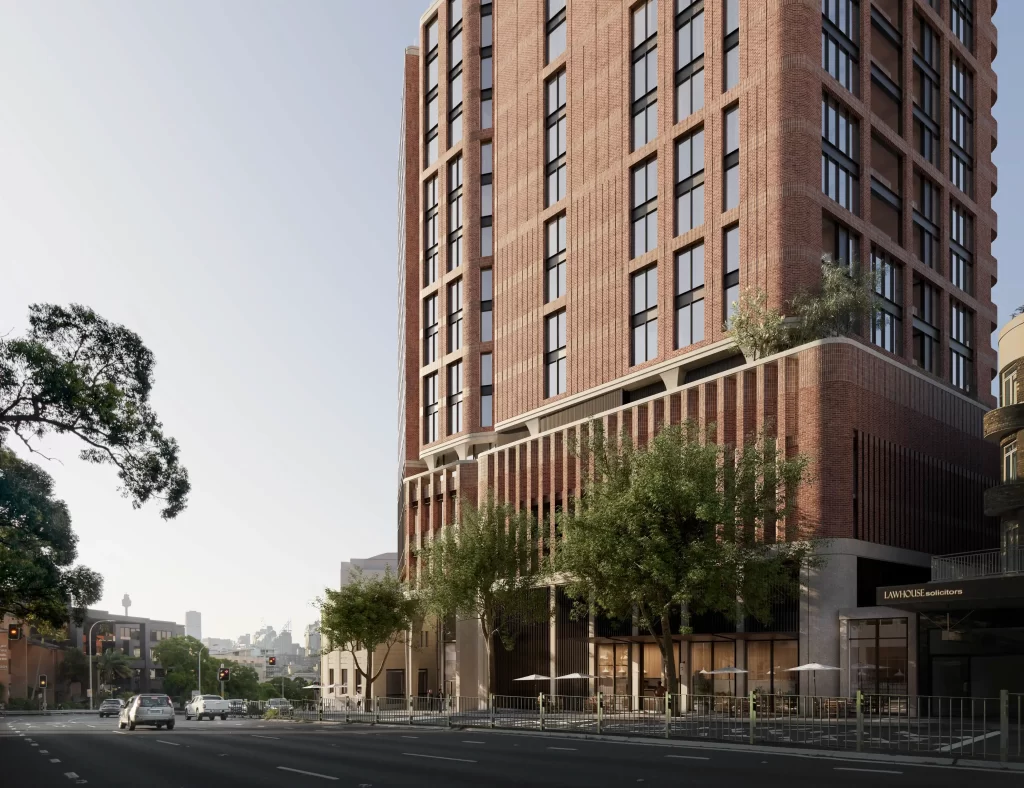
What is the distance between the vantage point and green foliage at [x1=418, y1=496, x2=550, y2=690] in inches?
2368

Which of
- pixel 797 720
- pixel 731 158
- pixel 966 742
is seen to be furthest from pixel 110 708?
pixel 966 742

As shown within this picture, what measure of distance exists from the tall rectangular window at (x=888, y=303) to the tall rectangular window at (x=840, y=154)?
343 centimetres

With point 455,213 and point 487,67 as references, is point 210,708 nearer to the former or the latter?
point 455,213

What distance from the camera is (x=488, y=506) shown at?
62.6 meters

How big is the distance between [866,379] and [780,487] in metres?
6.49

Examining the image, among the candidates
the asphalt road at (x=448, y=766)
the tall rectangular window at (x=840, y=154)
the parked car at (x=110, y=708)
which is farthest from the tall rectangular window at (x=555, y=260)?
the parked car at (x=110, y=708)

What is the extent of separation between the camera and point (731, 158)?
189 ft

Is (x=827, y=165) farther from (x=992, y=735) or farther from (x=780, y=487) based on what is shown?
(x=992, y=735)

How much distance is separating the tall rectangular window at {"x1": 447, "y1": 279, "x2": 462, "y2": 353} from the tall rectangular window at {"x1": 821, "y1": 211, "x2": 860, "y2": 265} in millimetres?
30562

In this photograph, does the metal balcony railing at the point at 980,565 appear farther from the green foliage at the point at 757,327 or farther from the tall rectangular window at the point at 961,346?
the tall rectangular window at the point at 961,346

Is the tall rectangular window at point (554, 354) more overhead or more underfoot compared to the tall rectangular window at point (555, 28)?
more underfoot

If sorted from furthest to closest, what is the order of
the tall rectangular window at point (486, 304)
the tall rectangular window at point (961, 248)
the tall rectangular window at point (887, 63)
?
the tall rectangular window at point (486, 304) → the tall rectangular window at point (961, 248) → the tall rectangular window at point (887, 63)

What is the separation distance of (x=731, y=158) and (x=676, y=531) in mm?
22796

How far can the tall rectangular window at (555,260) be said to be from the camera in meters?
70.4
